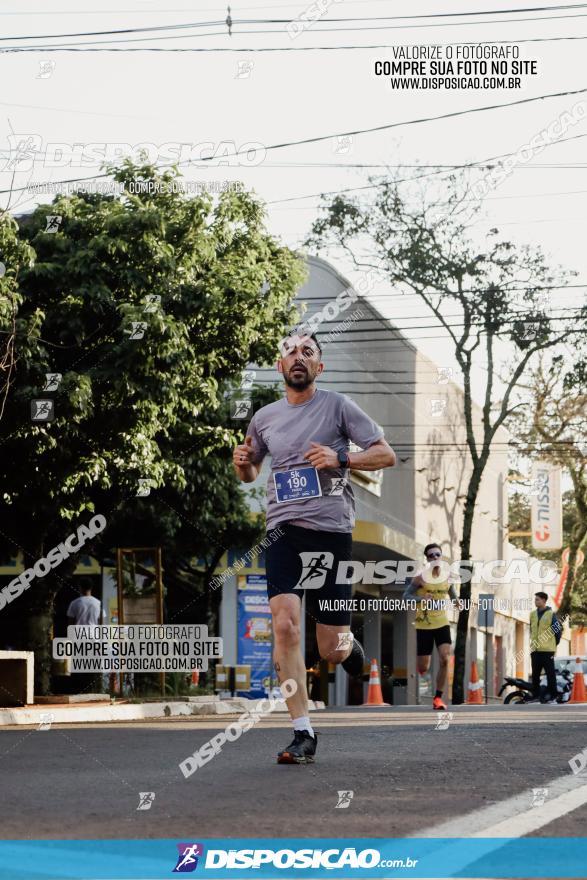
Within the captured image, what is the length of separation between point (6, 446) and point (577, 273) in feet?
81.6

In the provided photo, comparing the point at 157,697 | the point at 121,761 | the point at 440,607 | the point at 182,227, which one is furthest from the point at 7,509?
the point at 121,761

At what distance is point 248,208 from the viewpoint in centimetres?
2044

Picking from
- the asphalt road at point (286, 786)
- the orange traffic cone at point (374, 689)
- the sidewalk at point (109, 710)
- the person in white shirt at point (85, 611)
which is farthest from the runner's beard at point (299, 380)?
the orange traffic cone at point (374, 689)

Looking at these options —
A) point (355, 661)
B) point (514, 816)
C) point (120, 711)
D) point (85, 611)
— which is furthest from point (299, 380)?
point (85, 611)

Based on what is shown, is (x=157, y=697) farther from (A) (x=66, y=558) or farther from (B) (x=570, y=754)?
(B) (x=570, y=754)

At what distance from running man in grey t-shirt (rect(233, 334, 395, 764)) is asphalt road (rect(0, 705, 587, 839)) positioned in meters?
0.56

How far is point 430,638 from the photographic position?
54.4ft

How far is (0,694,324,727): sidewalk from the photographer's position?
14.1m

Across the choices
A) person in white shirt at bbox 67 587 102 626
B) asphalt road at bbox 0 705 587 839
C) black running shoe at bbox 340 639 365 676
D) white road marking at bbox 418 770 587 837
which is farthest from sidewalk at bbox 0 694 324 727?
white road marking at bbox 418 770 587 837

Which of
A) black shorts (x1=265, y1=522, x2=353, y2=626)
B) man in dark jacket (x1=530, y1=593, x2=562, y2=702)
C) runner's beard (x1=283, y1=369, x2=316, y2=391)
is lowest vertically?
man in dark jacket (x1=530, y1=593, x2=562, y2=702)

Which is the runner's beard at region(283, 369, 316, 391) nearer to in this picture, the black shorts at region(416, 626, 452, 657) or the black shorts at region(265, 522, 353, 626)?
the black shorts at region(265, 522, 353, 626)

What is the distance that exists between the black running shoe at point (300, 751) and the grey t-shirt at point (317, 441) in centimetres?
100

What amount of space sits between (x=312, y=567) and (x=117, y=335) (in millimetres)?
10435

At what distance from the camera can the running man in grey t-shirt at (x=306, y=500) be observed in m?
7.07
